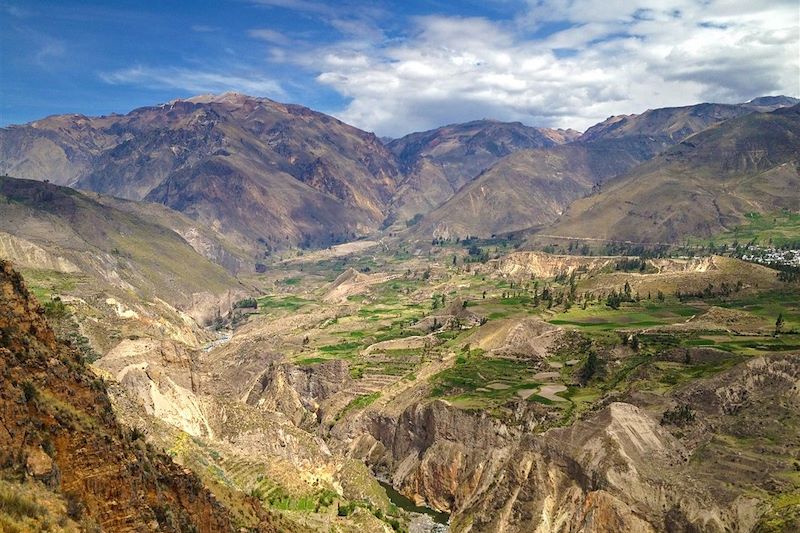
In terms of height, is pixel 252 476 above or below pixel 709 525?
above

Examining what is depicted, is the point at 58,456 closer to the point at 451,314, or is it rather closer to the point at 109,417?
the point at 109,417

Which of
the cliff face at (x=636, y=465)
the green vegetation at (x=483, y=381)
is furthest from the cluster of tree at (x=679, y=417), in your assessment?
the green vegetation at (x=483, y=381)

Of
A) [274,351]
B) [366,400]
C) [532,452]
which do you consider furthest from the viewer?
[274,351]

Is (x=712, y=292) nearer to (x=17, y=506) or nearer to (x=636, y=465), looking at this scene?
(x=636, y=465)

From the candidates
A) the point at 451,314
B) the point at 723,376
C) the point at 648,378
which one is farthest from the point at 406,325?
the point at 723,376

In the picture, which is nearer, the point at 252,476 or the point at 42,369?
the point at 42,369

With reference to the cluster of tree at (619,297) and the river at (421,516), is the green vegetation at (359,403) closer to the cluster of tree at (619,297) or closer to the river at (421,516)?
the river at (421,516)

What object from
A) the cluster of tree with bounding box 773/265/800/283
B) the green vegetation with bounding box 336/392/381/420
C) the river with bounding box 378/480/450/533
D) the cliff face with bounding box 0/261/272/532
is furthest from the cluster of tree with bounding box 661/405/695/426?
the cluster of tree with bounding box 773/265/800/283

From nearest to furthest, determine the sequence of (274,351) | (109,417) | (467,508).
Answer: (109,417) → (467,508) → (274,351)

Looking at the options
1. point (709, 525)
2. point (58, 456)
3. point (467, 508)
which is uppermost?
point (58, 456)
